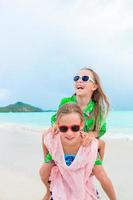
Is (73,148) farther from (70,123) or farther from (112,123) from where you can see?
(112,123)

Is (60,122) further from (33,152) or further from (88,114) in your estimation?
(33,152)

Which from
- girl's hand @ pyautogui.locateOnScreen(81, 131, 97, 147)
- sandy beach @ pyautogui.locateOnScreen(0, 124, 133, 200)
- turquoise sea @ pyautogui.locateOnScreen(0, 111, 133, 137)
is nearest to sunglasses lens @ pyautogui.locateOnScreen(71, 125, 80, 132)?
girl's hand @ pyautogui.locateOnScreen(81, 131, 97, 147)

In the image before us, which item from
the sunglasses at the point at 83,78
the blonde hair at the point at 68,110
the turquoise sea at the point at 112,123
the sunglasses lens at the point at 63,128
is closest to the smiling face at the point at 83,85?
the sunglasses at the point at 83,78

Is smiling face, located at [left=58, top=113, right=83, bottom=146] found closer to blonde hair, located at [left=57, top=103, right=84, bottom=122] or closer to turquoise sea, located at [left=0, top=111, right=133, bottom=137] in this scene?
blonde hair, located at [left=57, top=103, right=84, bottom=122]

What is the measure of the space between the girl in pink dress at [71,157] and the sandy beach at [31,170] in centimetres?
82

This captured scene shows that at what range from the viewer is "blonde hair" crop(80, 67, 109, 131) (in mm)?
3787

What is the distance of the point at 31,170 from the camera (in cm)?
558

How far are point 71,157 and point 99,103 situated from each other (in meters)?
0.72

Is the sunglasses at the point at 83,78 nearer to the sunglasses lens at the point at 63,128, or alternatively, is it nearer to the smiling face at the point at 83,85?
the smiling face at the point at 83,85

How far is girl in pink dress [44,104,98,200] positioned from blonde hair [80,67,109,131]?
1.36ft

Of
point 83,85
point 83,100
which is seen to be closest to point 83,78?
point 83,85

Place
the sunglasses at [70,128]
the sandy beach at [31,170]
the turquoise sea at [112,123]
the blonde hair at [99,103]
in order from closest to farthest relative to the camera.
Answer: the sunglasses at [70,128]
the blonde hair at [99,103]
the sandy beach at [31,170]
the turquoise sea at [112,123]

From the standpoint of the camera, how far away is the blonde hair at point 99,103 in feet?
12.4

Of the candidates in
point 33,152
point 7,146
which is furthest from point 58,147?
point 7,146
